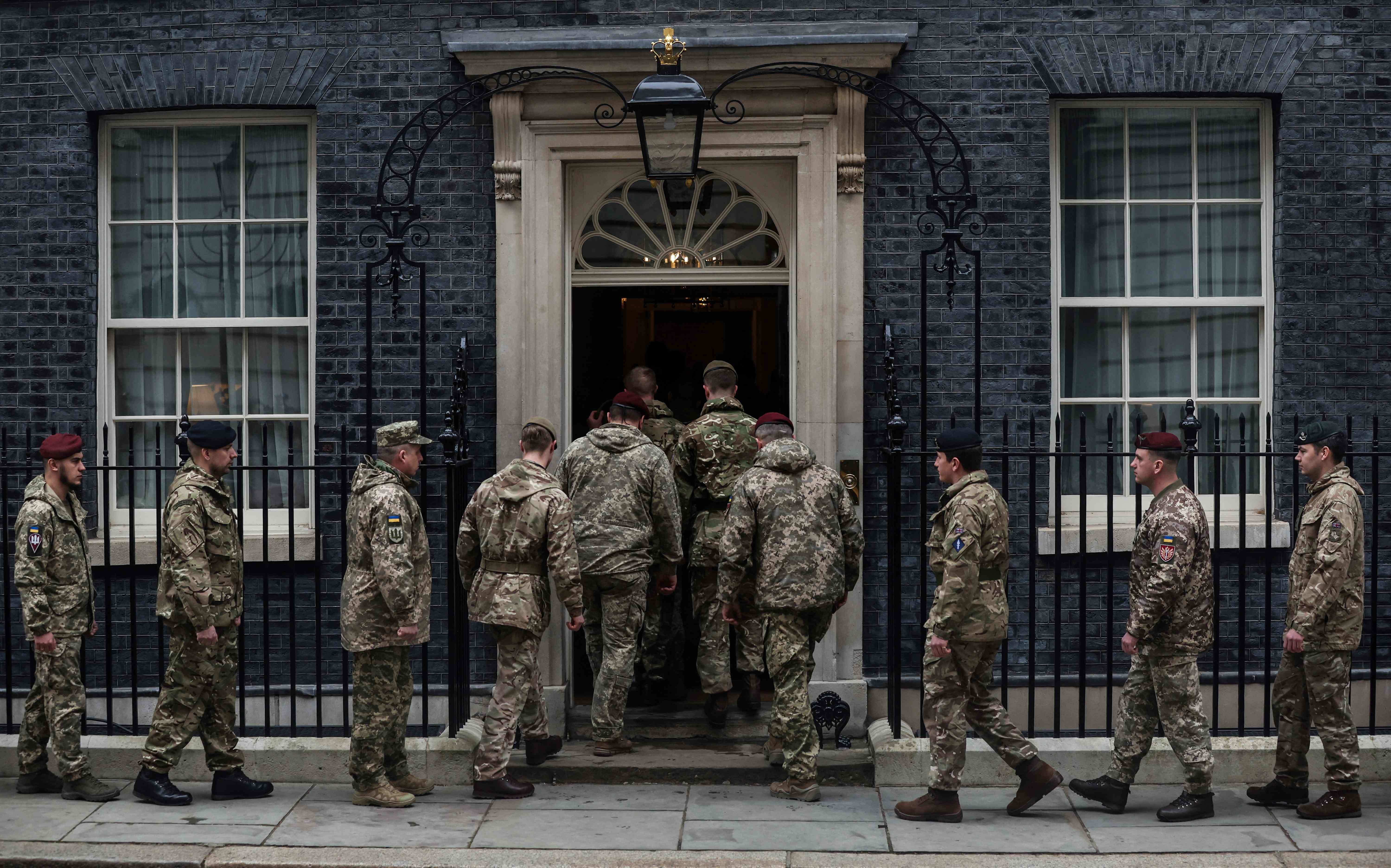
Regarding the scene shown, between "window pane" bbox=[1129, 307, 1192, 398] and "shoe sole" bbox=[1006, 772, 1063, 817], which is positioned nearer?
"shoe sole" bbox=[1006, 772, 1063, 817]

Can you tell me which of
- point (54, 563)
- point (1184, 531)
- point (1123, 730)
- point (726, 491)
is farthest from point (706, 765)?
point (54, 563)

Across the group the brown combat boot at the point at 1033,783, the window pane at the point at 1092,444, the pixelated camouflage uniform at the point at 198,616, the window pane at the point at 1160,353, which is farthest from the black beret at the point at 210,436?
the window pane at the point at 1160,353

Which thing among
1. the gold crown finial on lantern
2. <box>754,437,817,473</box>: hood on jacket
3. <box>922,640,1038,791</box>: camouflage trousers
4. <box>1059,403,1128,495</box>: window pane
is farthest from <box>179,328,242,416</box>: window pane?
<box>1059,403,1128,495</box>: window pane

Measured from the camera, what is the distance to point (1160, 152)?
30.0 feet

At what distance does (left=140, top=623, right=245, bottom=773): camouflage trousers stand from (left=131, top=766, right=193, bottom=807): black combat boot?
0.12 ft

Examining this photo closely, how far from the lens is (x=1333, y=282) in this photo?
29.1ft

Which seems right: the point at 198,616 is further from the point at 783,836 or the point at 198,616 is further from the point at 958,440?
the point at 958,440

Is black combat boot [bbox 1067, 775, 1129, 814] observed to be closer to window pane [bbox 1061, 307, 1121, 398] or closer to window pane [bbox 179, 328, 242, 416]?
window pane [bbox 1061, 307, 1121, 398]

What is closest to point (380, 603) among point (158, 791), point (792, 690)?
point (158, 791)

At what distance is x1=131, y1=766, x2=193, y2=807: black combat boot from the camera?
719cm

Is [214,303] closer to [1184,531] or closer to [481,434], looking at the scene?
[481,434]

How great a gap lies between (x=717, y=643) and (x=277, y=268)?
359cm

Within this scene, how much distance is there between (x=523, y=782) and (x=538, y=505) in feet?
4.64

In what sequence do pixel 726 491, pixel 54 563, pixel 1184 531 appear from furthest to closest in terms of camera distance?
1. pixel 726 491
2. pixel 54 563
3. pixel 1184 531
